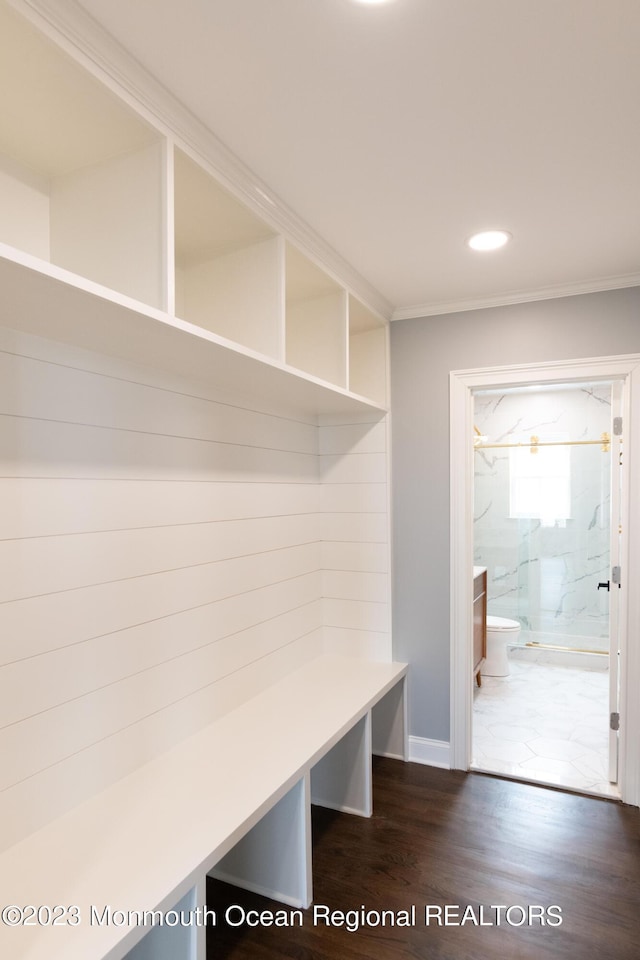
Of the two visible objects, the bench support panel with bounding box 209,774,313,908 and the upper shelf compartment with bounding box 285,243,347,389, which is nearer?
the bench support panel with bounding box 209,774,313,908

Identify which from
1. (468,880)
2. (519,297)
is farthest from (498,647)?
(519,297)

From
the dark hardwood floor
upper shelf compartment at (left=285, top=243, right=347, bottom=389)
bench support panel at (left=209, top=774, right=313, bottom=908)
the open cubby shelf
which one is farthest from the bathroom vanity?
the open cubby shelf

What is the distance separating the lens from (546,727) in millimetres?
3688

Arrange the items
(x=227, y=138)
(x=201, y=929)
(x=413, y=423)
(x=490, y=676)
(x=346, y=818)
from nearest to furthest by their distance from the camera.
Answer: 1. (x=201, y=929)
2. (x=227, y=138)
3. (x=346, y=818)
4. (x=413, y=423)
5. (x=490, y=676)

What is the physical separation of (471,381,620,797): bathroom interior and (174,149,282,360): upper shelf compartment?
10.2 ft

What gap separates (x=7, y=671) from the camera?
151cm

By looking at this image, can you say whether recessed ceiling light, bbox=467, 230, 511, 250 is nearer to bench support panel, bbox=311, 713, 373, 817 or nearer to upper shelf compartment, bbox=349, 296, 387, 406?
upper shelf compartment, bbox=349, 296, 387, 406

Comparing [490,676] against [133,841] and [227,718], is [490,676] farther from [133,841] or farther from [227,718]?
[133,841]

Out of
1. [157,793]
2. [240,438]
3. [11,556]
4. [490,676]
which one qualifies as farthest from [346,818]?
[490,676]

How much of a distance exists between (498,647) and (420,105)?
13.7 ft

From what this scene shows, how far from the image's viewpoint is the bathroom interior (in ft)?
16.0

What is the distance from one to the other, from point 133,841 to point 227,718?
2.62ft

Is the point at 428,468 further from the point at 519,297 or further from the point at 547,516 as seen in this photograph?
the point at 547,516

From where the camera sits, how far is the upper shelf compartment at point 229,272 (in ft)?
6.15
